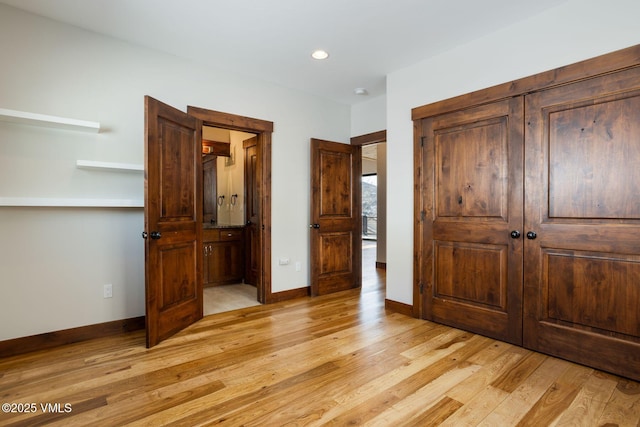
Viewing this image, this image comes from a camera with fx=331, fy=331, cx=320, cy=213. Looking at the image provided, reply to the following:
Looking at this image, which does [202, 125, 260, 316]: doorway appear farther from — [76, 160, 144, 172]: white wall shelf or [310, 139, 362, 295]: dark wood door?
[76, 160, 144, 172]: white wall shelf

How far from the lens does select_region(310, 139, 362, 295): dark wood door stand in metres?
4.36

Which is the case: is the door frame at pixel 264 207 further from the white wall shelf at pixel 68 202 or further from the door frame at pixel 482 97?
the door frame at pixel 482 97

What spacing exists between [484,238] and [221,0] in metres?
2.85

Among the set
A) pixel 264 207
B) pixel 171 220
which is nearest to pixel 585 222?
pixel 264 207

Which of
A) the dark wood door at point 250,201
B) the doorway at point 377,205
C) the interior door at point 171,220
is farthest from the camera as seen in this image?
the dark wood door at point 250,201

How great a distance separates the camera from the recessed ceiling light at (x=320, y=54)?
127 inches

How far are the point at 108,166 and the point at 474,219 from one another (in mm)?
3226

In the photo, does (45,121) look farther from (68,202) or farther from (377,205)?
(377,205)

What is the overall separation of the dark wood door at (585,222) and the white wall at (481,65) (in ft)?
0.90

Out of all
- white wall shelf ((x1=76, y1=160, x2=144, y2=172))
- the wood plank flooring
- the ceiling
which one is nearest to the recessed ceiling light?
the ceiling

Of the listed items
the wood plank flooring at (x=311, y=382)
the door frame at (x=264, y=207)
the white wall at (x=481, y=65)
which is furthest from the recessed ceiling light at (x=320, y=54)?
the wood plank flooring at (x=311, y=382)

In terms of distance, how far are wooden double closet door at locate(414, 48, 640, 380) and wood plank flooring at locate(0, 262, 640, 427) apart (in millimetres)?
227

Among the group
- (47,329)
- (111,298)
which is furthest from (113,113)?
(47,329)

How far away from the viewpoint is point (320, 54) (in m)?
3.28
